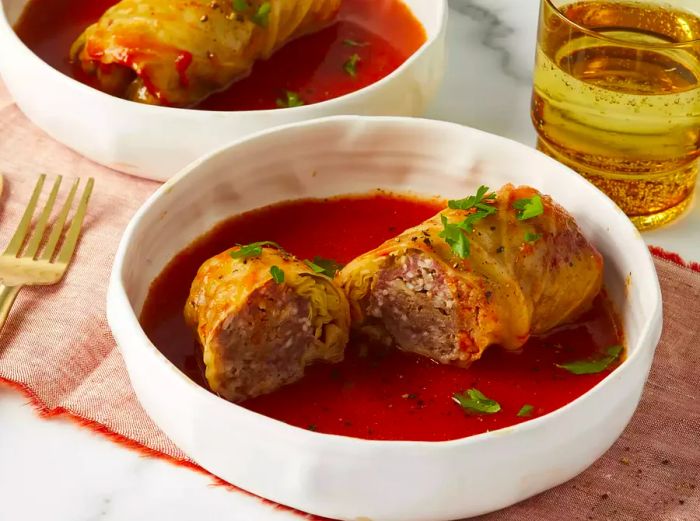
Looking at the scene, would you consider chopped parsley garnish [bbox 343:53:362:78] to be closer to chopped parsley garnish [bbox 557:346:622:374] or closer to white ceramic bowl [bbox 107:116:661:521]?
white ceramic bowl [bbox 107:116:661:521]

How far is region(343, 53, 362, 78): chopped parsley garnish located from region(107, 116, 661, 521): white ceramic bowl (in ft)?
1.86

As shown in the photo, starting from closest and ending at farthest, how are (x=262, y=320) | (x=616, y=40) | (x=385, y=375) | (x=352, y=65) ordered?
(x=262, y=320)
(x=385, y=375)
(x=616, y=40)
(x=352, y=65)

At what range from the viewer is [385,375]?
93.0 inches

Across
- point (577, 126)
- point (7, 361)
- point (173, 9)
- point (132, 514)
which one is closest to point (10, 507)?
point (132, 514)

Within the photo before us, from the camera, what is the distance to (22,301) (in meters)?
2.70

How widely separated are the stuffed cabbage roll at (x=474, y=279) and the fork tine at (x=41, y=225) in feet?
2.88

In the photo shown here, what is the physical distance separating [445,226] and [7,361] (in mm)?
1028

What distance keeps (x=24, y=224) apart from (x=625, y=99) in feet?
5.21

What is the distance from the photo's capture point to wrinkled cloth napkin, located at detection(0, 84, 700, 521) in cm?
224

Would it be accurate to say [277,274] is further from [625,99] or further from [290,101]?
[625,99]

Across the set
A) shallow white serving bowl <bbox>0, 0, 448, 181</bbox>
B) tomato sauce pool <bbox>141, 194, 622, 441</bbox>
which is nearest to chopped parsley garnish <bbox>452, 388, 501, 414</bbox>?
tomato sauce pool <bbox>141, 194, 622, 441</bbox>

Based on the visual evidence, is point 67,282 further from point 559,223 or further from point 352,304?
point 559,223

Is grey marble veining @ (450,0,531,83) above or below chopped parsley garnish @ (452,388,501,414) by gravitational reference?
below

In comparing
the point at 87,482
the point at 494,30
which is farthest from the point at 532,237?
the point at 494,30
